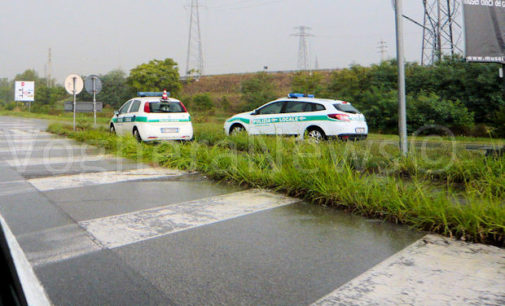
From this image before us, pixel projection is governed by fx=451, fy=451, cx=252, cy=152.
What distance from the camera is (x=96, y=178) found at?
7734mm

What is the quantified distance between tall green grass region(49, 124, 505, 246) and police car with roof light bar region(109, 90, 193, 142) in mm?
2941

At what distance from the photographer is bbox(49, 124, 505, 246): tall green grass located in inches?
175

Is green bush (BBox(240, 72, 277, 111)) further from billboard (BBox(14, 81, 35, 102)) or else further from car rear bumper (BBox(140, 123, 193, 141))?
billboard (BBox(14, 81, 35, 102))

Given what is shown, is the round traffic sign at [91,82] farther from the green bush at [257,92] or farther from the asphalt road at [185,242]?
the green bush at [257,92]

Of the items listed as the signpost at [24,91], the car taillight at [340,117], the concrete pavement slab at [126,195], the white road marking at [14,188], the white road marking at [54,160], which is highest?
the signpost at [24,91]

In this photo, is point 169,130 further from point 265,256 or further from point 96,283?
point 96,283

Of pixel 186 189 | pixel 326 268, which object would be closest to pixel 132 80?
pixel 186 189

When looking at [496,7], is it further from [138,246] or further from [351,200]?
[138,246]

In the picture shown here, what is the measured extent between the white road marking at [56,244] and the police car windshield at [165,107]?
9240 millimetres

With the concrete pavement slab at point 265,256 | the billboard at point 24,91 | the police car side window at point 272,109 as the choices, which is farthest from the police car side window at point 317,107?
the billboard at point 24,91

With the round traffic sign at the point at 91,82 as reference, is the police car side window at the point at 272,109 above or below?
below

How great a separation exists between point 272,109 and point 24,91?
226ft

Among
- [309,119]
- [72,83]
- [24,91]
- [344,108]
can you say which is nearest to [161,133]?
[309,119]

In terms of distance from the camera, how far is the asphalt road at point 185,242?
10.2ft
